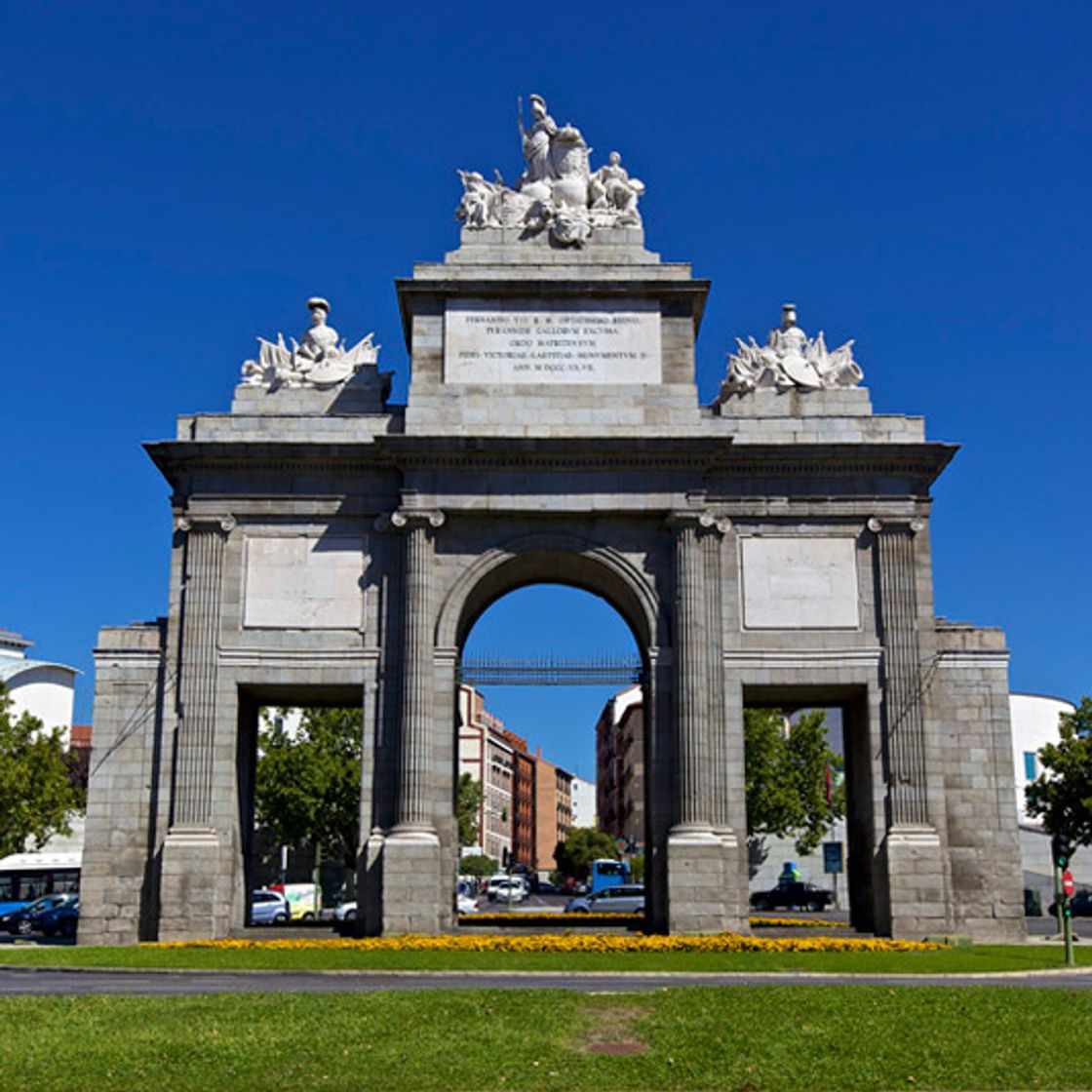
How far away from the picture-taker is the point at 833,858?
76188 mm

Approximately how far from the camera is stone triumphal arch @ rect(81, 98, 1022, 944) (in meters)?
37.3

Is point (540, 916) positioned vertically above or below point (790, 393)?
below

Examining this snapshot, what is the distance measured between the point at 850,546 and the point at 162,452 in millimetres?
18924

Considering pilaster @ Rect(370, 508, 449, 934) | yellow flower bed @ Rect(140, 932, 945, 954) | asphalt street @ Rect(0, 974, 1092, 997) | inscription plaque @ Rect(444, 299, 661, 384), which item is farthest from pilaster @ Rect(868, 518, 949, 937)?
pilaster @ Rect(370, 508, 449, 934)

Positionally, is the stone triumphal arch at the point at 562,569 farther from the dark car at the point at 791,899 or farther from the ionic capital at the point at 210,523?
the dark car at the point at 791,899

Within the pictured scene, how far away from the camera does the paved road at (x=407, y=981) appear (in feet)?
78.6

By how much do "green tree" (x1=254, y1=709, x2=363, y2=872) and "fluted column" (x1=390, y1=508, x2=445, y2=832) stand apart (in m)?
31.8

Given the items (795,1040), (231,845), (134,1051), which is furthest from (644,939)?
(134,1051)

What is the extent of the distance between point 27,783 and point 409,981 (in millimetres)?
37847

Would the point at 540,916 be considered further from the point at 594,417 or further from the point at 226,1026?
the point at 226,1026

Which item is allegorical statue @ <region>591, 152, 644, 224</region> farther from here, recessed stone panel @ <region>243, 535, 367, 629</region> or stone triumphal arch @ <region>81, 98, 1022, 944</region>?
recessed stone panel @ <region>243, 535, 367, 629</region>

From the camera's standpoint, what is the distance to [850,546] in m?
39.0

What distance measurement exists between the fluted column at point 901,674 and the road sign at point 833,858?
3951cm

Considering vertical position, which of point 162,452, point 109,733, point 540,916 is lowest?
point 540,916
